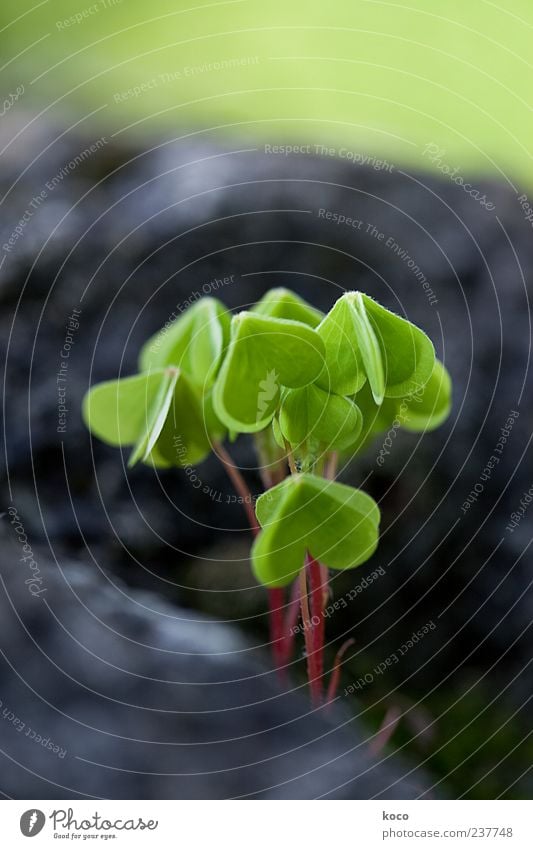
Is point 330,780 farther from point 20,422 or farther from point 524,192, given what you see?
point 524,192

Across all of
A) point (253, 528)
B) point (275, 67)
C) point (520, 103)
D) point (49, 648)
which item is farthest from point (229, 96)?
point (49, 648)

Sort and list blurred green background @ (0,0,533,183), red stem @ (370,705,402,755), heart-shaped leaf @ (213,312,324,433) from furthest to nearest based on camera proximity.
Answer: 1. blurred green background @ (0,0,533,183)
2. red stem @ (370,705,402,755)
3. heart-shaped leaf @ (213,312,324,433)

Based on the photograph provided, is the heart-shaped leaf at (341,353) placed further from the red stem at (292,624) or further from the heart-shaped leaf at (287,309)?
the red stem at (292,624)

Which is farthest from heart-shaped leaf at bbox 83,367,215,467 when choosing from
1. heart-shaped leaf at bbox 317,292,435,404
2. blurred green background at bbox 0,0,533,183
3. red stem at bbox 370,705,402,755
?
blurred green background at bbox 0,0,533,183

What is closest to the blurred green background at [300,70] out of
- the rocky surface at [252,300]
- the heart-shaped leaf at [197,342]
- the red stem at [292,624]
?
the rocky surface at [252,300]

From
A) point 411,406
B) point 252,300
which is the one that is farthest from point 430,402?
point 252,300

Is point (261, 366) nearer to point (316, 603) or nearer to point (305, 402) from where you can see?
point (305, 402)

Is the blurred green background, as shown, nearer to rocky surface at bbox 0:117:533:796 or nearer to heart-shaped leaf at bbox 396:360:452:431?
rocky surface at bbox 0:117:533:796

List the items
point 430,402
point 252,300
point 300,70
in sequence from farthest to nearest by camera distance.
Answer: point 300,70 → point 252,300 → point 430,402
